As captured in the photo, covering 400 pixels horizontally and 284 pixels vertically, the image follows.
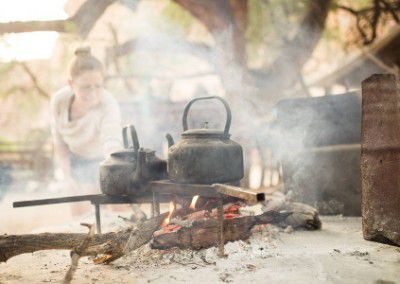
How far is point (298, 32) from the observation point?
900 centimetres

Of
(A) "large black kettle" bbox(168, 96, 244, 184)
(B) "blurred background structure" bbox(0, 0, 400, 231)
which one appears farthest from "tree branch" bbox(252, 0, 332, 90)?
(A) "large black kettle" bbox(168, 96, 244, 184)

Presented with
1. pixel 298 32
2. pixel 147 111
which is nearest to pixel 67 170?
pixel 147 111

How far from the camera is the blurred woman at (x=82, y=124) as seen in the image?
18.9ft

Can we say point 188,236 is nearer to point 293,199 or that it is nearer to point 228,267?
point 228,267

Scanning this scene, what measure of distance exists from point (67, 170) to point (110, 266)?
10.5 ft

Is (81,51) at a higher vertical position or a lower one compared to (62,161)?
higher

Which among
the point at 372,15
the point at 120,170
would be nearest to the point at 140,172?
the point at 120,170

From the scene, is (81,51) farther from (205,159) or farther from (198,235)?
(198,235)

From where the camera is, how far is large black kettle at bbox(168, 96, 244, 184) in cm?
359

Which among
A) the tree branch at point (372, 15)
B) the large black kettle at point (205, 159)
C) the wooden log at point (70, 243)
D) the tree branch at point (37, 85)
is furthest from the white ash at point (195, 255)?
the tree branch at point (37, 85)

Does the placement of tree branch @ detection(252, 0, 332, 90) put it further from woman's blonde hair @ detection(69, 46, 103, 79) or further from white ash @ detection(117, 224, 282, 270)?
white ash @ detection(117, 224, 282, 270)

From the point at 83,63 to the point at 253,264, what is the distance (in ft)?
12.5

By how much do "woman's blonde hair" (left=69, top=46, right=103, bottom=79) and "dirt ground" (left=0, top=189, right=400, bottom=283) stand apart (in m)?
2.67

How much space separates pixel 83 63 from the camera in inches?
218
